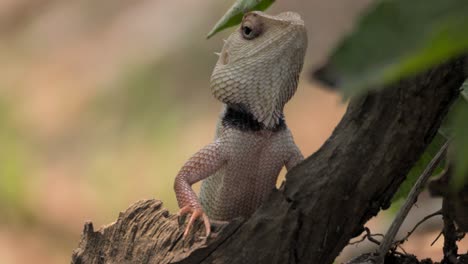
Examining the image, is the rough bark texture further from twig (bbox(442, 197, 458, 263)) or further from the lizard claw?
twig (bbox(442, 197, 458, 263))

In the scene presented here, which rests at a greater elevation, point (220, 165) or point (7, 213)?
point (7, 213)

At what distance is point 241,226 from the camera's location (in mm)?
1852

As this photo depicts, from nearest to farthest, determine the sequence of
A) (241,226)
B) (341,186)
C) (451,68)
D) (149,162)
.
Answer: (451,68), (341,186), (241,226), (149,162)

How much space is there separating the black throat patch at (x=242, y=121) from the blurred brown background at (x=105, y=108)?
446cm

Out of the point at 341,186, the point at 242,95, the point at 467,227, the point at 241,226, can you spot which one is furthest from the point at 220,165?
the point at 467,227

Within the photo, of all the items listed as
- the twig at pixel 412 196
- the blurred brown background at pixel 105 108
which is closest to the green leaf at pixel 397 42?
the twig at pixel 412 196

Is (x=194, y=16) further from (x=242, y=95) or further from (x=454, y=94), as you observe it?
(x=454, y=94)

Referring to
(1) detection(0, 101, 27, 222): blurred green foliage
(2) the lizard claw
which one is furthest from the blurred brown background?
(2) the lizard claw

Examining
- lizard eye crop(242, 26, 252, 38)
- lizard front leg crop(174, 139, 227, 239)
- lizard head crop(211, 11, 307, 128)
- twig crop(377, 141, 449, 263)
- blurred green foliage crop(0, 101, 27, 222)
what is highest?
blurred green foliage crop(0, 101, 27, 222)

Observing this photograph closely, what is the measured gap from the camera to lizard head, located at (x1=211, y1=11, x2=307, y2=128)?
2.27m

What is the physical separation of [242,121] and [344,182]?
624 millimetres

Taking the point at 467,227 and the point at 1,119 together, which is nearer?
the point at 467,227

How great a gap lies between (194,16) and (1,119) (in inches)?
93.4

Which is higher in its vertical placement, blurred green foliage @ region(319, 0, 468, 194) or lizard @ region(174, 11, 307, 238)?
lizard @ region(174, 11, 307, 238)
